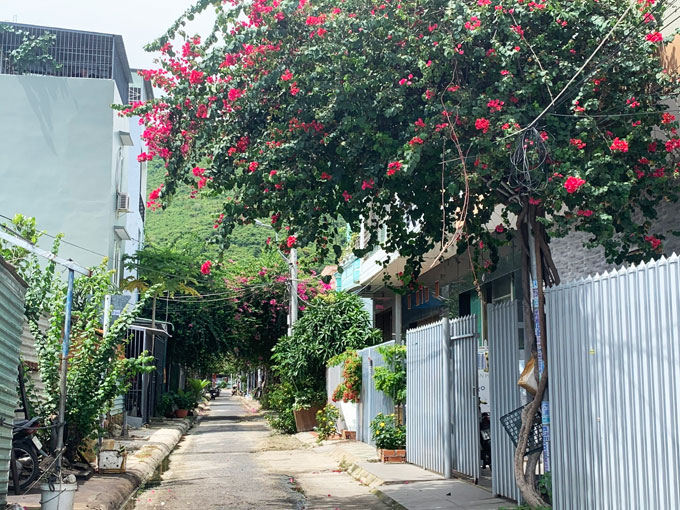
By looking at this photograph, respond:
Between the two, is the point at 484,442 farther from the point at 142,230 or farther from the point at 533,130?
the point at 142,230

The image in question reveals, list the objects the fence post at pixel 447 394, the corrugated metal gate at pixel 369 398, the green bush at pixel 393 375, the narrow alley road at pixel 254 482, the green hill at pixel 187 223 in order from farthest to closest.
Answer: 1. the green hill at pixel 187 223
2. the corrugated metal gate at pixel 369 398
3. the green bush at pixel 393 375
4. the fence post at pixel 447 394
5. the narrow alley road at pixel 254 482

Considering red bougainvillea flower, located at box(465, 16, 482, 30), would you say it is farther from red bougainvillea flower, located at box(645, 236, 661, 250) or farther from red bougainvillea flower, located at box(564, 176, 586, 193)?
red bougainvillea flower, located at box(645, 236, 661, 250)

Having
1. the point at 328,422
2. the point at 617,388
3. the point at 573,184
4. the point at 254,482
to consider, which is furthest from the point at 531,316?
the point at 328,422

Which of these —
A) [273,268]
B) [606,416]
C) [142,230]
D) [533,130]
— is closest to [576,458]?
[606,416]

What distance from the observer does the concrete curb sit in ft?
37.0

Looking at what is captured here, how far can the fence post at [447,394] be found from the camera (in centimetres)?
1341

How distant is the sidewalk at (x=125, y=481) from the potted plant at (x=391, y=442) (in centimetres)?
454

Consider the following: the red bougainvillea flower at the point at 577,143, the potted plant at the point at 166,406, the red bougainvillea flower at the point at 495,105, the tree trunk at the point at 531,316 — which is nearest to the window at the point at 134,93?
the potted plant at the point at 166,406

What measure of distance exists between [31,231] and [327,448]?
358 inches

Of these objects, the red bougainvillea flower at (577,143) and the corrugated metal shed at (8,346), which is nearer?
the corrugated metal shed at (8,346)

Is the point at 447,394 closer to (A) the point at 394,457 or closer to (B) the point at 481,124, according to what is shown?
(A) the point at 394,457

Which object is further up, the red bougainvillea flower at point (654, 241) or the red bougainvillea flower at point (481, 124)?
the red bougainvillea flower at point (481, 124)

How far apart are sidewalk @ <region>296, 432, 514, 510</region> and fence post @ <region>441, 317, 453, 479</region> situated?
0.90 feet

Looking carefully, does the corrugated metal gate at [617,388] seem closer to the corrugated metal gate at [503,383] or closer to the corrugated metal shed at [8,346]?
the corrugated metal gate at [503,383]
